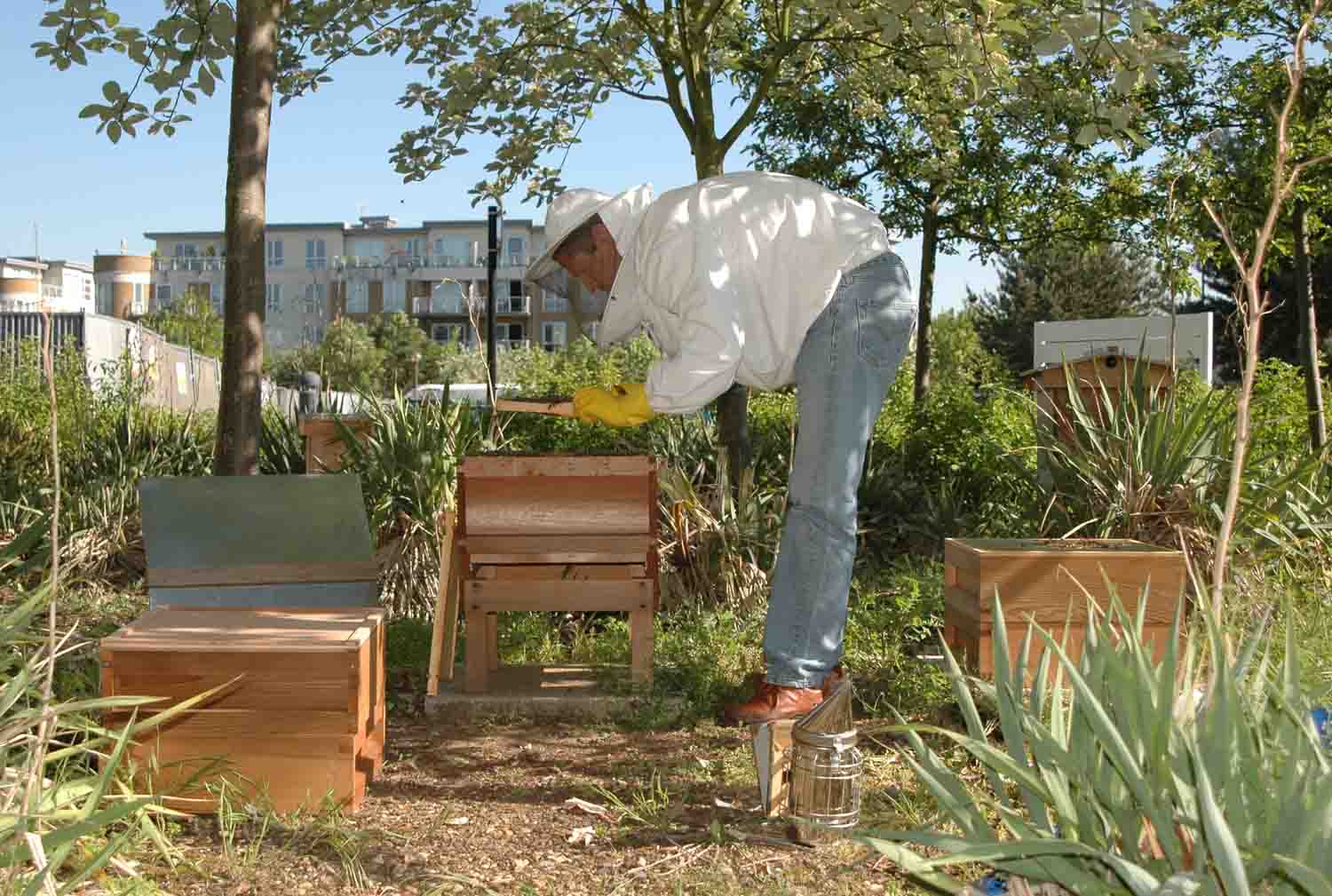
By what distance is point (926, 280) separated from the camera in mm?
12492

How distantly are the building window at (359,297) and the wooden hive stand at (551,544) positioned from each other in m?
74.2

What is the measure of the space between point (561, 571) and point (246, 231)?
205 centimetres

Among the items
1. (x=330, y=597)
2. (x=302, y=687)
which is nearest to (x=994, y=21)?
(x=330, y=597)

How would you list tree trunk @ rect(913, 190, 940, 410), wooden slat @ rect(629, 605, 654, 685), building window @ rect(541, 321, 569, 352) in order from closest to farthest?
wooden slat @ rect(629, 605, 654, 685)
tree trunk @ rect(913, 190, 940, 410)
building window @ rect(541, 321, 569, 352)

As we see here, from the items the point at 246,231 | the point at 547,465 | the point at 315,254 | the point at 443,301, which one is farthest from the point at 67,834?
the point at 315,254

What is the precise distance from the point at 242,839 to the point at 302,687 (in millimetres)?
404

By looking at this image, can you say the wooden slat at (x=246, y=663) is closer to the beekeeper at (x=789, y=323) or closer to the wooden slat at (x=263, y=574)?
the wooden slat at (x=263, y=574)

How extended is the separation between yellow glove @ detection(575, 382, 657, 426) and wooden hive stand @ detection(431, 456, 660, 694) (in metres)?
0.45

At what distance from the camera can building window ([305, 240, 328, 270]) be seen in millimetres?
76875

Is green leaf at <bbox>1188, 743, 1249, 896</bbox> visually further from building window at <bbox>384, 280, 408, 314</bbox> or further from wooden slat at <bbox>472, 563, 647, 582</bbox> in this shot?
building window at <bbox>384, 280, 408, 314</bbox>

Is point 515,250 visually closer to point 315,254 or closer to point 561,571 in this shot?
point 315,254

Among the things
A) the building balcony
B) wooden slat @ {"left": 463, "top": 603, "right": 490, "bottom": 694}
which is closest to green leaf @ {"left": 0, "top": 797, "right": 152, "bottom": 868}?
wooden slat @ {"left": 463, "top": 603, "right": 490, "bottom": 694}

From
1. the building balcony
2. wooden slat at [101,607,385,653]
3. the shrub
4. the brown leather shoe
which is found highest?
the building balcony

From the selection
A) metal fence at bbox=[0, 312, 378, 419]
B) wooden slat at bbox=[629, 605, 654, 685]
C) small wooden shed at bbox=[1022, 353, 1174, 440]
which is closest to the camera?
wooden slat at bbox=[629, 605, 654, 685]
